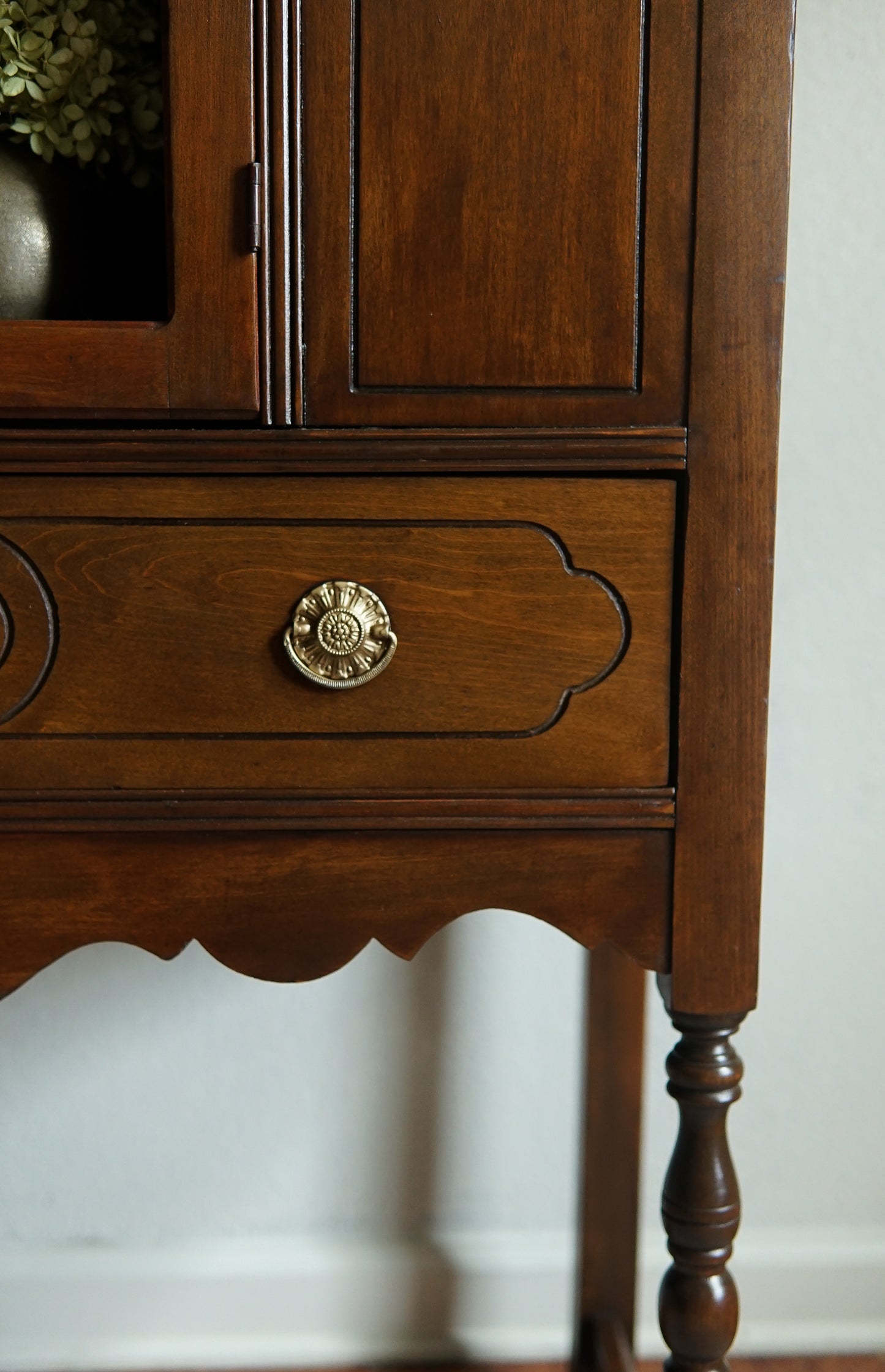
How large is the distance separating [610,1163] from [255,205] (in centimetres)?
64

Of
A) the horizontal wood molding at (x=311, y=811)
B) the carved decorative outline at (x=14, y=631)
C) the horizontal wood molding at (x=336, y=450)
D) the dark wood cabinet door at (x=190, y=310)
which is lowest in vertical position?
the horizontal wood molding at (x=311, y=811)

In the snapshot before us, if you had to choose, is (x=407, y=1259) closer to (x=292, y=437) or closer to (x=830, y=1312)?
(x=830, y=1312)

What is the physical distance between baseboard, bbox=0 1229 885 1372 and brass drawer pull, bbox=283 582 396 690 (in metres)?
0.59

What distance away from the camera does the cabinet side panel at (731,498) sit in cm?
48

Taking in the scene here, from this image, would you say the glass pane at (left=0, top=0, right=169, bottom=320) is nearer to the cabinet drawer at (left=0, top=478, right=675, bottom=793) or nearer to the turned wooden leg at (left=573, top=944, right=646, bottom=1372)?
the cabinet drawer at (left=0, top=478, right=675, bottom=793)

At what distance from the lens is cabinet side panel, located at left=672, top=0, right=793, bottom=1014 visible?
1.56 feet

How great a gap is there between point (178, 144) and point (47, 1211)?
2.45 feet

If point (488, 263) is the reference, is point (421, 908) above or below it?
below

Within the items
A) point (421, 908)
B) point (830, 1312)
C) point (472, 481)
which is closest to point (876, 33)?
point (472, 481)

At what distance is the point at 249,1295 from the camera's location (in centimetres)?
88

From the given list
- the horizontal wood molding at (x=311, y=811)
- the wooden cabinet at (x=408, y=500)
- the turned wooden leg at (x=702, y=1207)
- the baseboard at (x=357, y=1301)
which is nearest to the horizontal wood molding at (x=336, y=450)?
the wooden cabinet at (x=408, y=500)

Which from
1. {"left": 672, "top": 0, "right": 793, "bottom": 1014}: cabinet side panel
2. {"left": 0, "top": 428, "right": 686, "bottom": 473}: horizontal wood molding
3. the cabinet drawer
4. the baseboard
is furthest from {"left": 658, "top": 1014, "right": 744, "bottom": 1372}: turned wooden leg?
the baseboard

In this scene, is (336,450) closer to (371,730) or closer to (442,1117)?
(371,730)

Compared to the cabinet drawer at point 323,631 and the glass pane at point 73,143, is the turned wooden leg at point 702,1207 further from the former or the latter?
the glass pane at point 73,143
